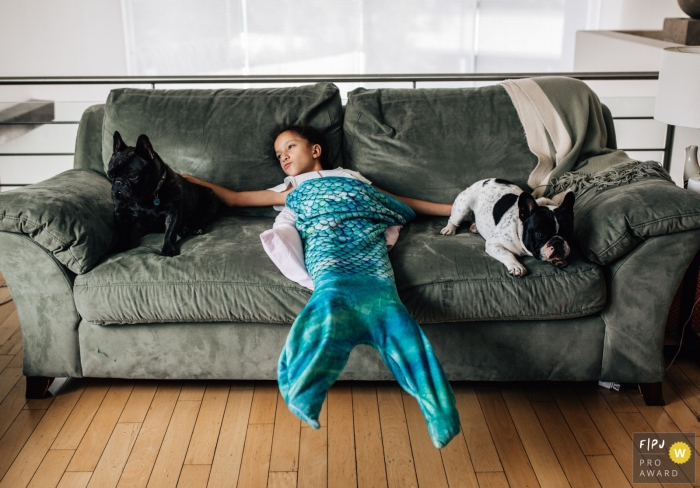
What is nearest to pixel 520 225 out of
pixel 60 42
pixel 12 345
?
pixel 12 345

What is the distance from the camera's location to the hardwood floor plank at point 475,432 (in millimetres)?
1803

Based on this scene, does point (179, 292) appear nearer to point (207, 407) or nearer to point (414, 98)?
point (207, 407)

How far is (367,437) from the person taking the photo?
193 cm

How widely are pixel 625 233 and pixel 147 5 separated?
218 inches

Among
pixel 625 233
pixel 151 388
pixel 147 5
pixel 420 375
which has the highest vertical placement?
pixel 147 5

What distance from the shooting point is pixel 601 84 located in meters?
5.58

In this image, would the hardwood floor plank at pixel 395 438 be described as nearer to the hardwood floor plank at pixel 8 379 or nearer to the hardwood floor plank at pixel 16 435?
the hardwood floor plank at pixel 16 435

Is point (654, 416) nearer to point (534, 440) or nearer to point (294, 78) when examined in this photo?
point (534, 440)

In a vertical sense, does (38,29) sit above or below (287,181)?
above

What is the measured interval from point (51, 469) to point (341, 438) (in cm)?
86

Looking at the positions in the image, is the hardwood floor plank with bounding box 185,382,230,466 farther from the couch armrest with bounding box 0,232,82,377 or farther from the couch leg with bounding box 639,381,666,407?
the couch leg with bounding box 639,381,666,407

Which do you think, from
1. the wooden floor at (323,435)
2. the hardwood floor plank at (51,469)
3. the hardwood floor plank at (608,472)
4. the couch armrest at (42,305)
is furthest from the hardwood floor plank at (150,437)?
the hardwood floor plank at (608,472)

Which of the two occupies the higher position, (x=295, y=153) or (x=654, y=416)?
(x=295, y=153)

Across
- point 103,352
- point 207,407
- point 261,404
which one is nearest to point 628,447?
point 261,404
